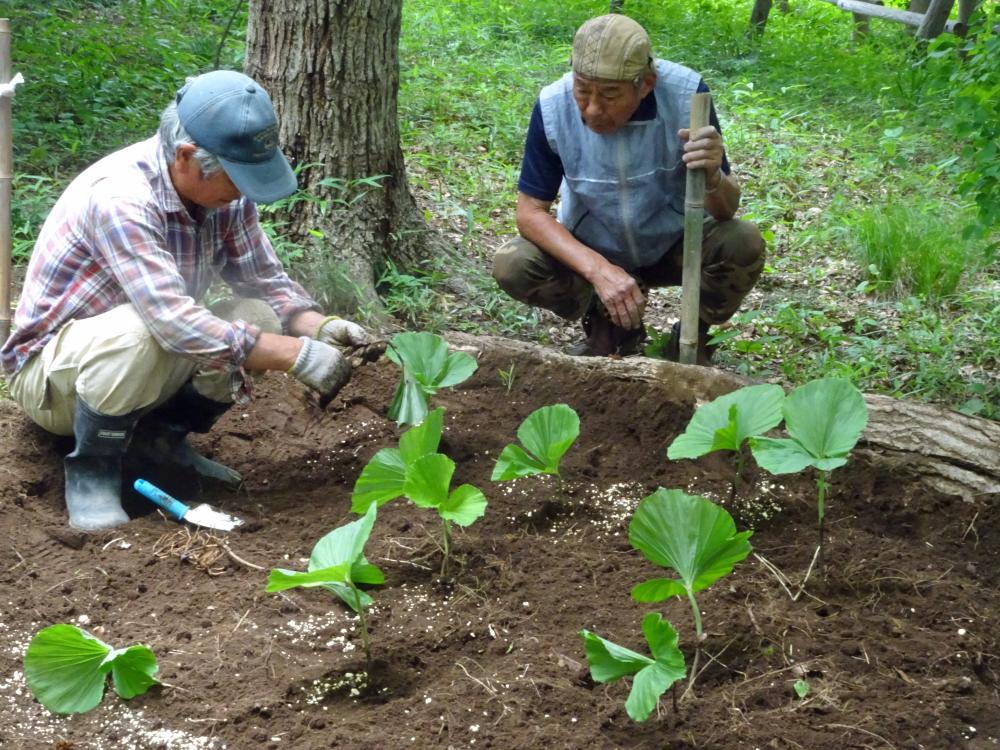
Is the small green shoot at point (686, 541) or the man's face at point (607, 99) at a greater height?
the man's face at point (607, 99)

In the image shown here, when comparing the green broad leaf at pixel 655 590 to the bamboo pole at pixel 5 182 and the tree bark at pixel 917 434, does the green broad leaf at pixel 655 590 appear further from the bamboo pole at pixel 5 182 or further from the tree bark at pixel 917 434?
the bamboo pole at pixel 5 182

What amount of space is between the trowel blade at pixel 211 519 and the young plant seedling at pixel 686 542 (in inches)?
42.0

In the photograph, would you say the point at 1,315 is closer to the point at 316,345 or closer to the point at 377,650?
the point at 316,345

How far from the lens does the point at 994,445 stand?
2768mm

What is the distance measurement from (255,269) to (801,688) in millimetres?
1780

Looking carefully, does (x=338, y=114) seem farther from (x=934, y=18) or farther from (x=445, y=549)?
(x=934, y=18)

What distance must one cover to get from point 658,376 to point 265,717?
152 centimetres

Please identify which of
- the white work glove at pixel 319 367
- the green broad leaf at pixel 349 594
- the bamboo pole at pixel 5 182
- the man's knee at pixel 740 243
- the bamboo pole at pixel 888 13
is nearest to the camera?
the green broad leaf at pixel 349 594

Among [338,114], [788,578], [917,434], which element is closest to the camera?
[788,578]

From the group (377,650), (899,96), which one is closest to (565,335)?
(377,650)

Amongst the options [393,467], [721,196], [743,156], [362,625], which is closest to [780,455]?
[393,467]

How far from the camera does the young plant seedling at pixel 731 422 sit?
8.01 feet

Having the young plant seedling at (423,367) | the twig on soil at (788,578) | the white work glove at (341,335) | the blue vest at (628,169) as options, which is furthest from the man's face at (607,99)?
the twig on soil at (788,578)

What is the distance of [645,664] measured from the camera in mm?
1928
